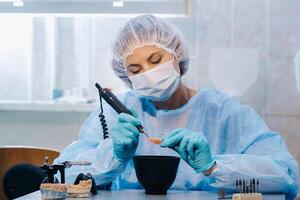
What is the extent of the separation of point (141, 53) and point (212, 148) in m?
0.38

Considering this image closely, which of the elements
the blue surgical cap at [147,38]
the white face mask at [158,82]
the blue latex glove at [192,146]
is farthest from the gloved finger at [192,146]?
the blue surgical cap at [147,38]

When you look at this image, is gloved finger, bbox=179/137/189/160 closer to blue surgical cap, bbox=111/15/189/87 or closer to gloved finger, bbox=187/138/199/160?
gloved finger, bbox=187/138/199/160

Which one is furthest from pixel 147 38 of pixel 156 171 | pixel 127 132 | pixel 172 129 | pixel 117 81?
pixel 117 81

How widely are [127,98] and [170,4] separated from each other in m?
0.74

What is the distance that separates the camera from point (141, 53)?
5.51ft

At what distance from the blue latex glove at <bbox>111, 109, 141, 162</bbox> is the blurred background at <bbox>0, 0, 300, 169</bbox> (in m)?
1.04

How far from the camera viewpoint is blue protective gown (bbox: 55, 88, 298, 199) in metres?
1.44

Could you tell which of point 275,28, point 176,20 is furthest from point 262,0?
point 176,20

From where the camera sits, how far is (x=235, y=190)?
1400 mm

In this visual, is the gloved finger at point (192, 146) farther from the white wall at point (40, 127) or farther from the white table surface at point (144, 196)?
the white wall at point (40, 127)

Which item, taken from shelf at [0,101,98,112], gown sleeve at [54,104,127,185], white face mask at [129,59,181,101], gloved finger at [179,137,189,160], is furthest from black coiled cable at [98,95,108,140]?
shelf at [0,101,98,112]

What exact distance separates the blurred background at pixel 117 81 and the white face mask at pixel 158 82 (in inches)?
29.7

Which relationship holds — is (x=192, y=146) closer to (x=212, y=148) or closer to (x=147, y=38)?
(x=212, y=148)

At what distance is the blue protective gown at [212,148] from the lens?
1440 mm
